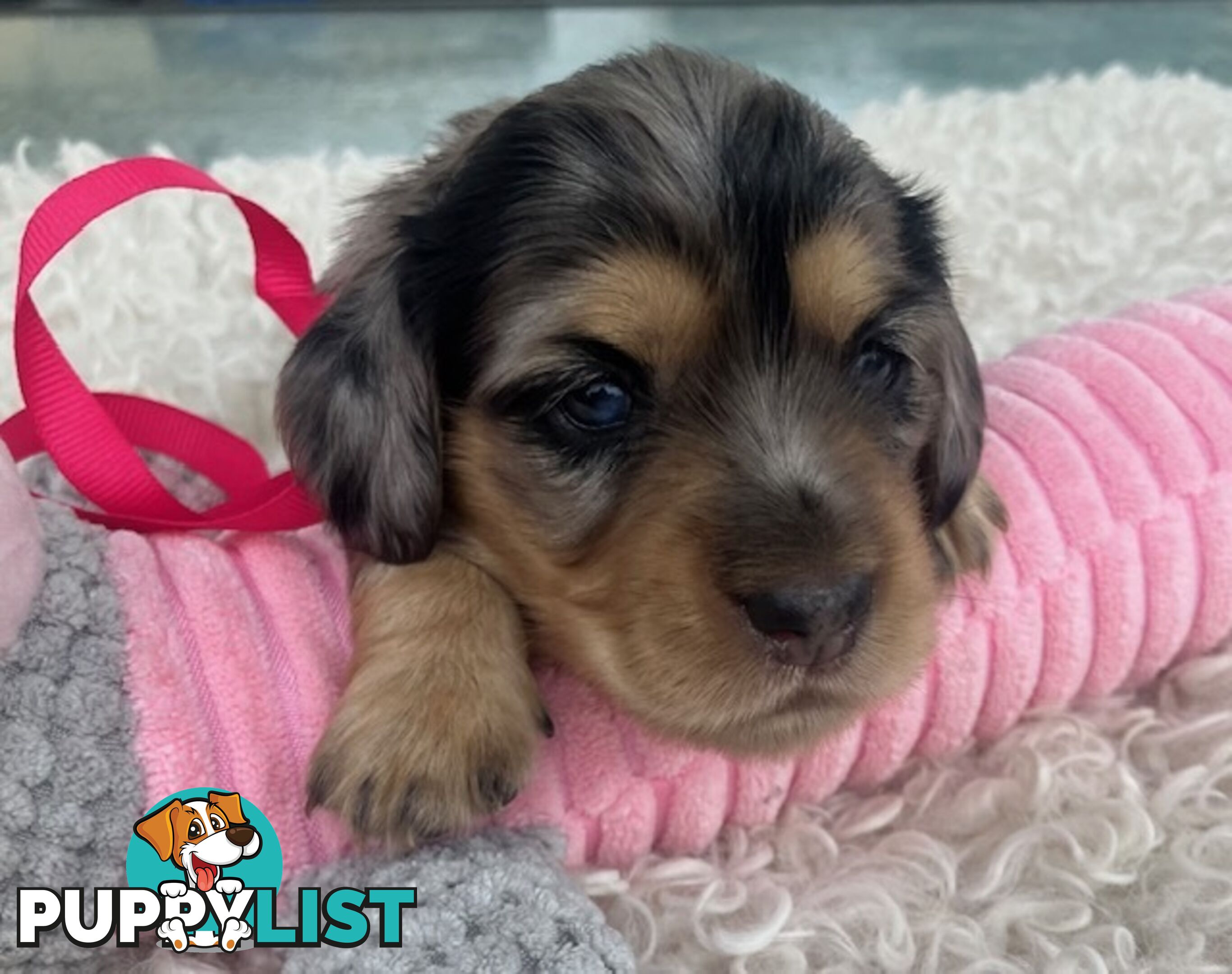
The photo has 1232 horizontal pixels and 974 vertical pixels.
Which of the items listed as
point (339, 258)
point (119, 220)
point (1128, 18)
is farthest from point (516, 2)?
point (339, 258)

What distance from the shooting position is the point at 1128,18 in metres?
6.82

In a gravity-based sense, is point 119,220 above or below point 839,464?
below

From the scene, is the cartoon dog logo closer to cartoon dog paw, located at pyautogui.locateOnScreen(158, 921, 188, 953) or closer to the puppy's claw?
cartoon dog paw, located at pyautogui.locateOnScreen(158, 921, 188, 953)

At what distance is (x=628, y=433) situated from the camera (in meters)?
1.62

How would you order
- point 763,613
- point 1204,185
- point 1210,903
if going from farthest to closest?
point 1204,185 → point 1210,903 → point 763,613

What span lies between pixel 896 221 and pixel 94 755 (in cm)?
109

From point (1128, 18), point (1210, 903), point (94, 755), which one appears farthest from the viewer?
point (1128, 18)

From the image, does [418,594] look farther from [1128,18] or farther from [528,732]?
[1128,18]

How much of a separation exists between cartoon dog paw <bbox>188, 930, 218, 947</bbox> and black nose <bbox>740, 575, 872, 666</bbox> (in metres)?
0.67

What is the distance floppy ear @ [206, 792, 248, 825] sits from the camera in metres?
1.56

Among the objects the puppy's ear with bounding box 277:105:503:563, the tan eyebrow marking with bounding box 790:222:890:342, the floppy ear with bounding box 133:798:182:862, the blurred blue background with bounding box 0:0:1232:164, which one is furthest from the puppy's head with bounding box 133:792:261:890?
the blurred blue background with bounding box 0:0:1232:164

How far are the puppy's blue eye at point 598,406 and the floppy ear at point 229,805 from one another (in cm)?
55

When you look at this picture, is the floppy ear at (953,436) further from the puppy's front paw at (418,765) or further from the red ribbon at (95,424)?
the red ribbon at (95,424)

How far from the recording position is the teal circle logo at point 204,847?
4.99 feet
